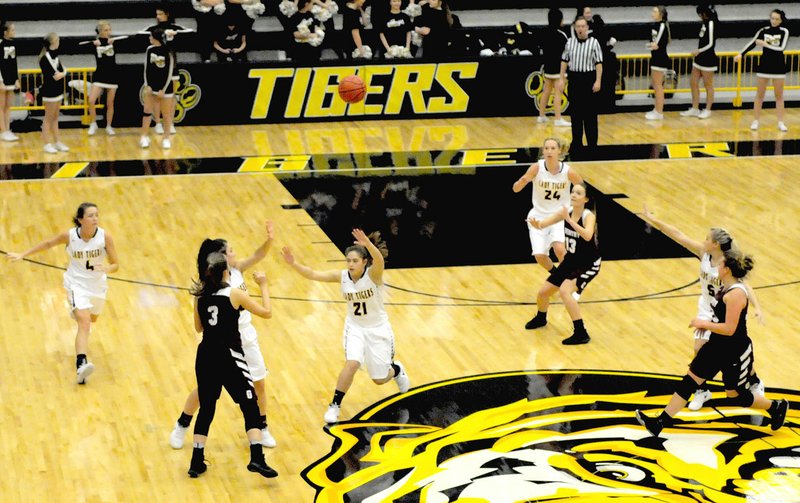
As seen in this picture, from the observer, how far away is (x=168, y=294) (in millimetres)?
12695

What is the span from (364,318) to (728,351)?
2665mm

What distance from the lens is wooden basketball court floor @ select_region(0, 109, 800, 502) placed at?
9.02 metres

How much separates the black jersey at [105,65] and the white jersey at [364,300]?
11.0m

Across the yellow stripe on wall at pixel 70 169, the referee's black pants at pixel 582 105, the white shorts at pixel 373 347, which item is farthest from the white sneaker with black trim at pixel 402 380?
the referee's black pants at pixel 582 105

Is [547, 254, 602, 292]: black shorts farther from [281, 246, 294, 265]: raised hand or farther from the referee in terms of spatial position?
the referee

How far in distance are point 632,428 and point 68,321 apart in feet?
17.9

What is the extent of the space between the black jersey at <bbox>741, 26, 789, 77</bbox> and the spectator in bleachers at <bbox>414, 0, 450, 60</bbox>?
4957 millimetres

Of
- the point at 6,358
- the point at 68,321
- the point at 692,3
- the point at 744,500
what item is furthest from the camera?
the point at 692,3

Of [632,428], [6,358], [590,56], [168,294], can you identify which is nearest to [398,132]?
[590,56]

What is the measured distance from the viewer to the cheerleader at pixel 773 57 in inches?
779

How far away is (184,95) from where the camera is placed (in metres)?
21.0

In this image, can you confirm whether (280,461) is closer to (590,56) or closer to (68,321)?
(68,321)

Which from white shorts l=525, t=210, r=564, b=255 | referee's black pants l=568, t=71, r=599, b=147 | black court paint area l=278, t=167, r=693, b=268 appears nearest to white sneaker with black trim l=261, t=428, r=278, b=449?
white shorts l=525, t=210, r=564, b=255

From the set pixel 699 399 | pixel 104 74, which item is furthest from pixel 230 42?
pixel 699 399
